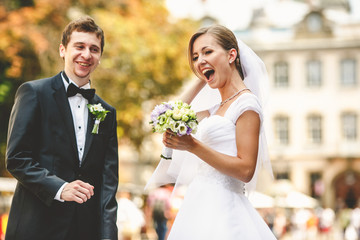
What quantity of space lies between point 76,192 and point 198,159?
977 millimetres

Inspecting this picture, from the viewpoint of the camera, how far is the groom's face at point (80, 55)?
11.7 ft

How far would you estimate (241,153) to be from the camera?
11.3 ft

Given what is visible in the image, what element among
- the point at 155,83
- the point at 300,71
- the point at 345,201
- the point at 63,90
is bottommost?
the point at 345,201

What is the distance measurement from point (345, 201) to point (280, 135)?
22.2 feet

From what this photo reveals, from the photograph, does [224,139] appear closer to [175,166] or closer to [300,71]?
[175,166]

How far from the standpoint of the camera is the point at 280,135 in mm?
42219

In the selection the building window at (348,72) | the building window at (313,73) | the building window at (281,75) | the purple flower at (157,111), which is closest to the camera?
the purple flower at (157,111)

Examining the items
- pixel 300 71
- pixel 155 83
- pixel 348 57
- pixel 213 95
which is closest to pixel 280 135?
pixel 300 71

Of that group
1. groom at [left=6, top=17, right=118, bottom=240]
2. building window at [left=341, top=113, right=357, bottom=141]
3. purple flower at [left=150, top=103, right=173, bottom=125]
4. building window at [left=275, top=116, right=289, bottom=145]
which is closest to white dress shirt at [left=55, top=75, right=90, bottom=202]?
groom at [left=6, top=17, right=118, bottom=240]

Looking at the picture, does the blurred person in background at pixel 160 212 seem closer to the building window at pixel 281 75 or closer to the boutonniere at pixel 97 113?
the boutonniere at pixel 97 113

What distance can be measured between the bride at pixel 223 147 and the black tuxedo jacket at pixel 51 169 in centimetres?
52

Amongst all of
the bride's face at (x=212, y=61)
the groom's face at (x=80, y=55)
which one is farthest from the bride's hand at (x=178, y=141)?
the groom's face at (x=80, y=55)

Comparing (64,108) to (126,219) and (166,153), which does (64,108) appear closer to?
(166,153)

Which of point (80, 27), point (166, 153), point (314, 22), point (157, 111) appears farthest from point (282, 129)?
point (157, 111)
